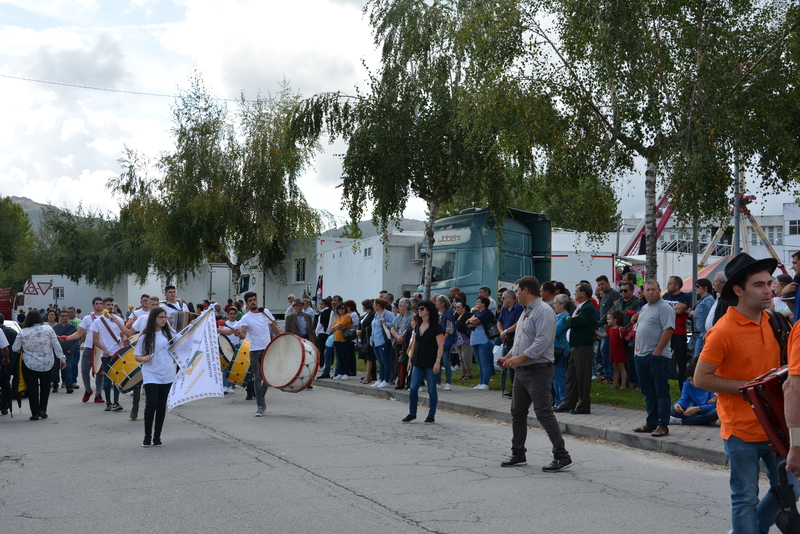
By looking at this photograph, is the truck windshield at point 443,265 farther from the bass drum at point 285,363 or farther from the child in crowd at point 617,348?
the bass drum at point 285,363

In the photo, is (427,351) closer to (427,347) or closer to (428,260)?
(427,347)

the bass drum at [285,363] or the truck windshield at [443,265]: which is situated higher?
the truck windshield at [443,265]

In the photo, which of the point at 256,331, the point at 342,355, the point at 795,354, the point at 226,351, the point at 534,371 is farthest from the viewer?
the point at 342,355

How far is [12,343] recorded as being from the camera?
1369 cm

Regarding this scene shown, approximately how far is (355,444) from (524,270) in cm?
1380

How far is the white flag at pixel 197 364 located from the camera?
34.4ft

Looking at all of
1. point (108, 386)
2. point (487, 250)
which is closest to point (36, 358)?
point (108, 386)

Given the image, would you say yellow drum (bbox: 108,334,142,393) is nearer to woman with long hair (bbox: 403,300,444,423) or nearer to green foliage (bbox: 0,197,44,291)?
woman with long hair (bbox: 403,300,444,423)

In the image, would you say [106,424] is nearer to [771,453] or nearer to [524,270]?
[771,453]

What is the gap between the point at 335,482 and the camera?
23.6 feet

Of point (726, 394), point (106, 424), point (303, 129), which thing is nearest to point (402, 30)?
point (303, 129)

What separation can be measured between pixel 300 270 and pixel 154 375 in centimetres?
2509

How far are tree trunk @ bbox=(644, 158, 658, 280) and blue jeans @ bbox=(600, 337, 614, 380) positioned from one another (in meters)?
3.27

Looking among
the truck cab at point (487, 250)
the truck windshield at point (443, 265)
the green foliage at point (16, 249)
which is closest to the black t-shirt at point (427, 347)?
the truck cab at point (487, 250)
